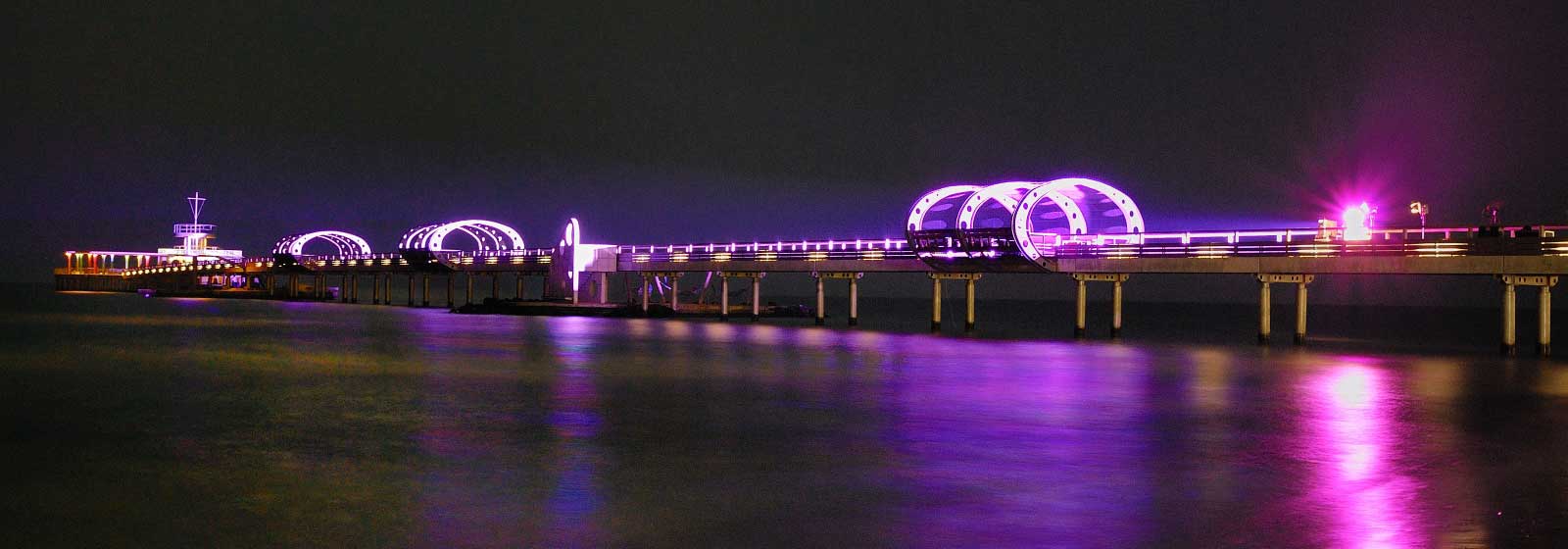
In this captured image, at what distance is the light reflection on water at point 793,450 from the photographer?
1124 cm

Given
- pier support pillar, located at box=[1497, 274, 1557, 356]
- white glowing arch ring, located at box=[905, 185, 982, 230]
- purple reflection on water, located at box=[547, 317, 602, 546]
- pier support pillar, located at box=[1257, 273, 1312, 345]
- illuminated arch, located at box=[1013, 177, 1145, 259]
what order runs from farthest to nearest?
white glowing arch ring, located at box=[905, 185, 982, 230], illuminated arch, located at box=[1013, 177, 1145, 259], pier support pillar, located at box=[1257, 273, 1312, 345], pier support pillar, located at box=[1497, 274, 1557, 356], purple reflection on water, located at box=[547, 317, 602, 546]

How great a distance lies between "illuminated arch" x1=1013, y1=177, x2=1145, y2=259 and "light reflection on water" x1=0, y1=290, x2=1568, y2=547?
11.4 m

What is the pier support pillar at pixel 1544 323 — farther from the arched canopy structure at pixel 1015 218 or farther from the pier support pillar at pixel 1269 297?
the arched canopy structure at pixel 1015 218

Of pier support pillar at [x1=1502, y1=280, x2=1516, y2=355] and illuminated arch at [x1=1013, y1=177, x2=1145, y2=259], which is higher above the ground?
illuminated arch at [x1=1013, y1=177, x2=1145, y2=259]

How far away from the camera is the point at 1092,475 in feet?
46.9

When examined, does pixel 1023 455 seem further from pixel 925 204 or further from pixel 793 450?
pixel 925 204

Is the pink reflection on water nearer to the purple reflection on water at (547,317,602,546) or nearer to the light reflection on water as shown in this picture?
the light reflection on water

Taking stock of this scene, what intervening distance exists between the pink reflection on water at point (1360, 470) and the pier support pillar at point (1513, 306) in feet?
35.7

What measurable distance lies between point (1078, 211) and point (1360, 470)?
31154mm

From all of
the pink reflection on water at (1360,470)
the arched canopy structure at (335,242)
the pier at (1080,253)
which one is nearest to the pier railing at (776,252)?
the pier at (1080,253)

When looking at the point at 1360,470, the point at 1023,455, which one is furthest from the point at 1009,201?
the point at 1360,470

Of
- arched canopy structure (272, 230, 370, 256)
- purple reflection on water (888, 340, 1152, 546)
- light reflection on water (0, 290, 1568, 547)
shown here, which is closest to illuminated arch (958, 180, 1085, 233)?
light reflection on water (0, 290, 1568, 547)

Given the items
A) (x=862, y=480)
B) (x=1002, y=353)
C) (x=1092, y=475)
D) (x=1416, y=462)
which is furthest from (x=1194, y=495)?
(x=1002, y=353)

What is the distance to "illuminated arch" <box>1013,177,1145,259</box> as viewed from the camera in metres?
43.5
